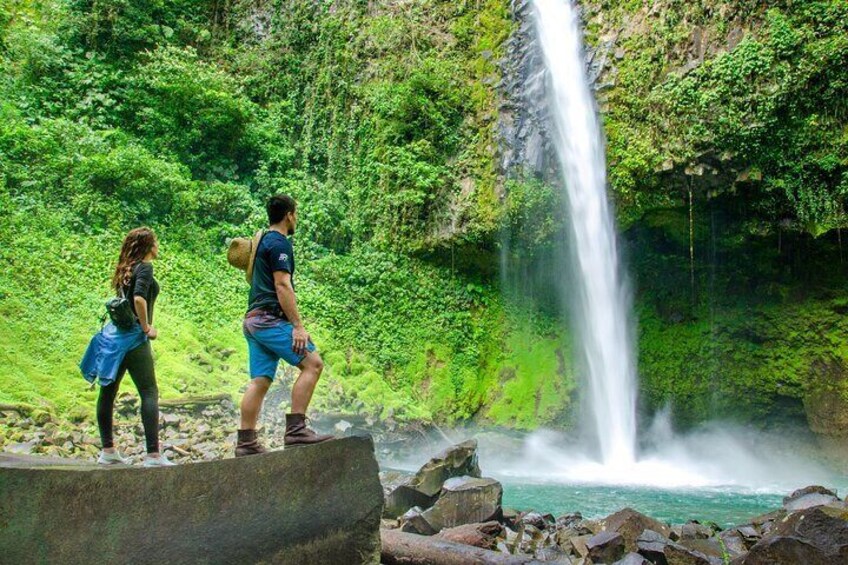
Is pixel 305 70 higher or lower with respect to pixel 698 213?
higher

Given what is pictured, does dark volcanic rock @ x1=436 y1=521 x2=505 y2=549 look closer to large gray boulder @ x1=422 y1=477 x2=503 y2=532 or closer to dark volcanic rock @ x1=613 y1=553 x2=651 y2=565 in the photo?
large gray boulder @ x1=422 y1=477 x2=503 y2=532

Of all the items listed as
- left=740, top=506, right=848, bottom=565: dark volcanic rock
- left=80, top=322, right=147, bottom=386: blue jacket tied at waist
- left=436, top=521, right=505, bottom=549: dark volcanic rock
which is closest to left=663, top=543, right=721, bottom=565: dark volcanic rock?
left=740, top=506, right=848, bottom=565: dark volcanic rock

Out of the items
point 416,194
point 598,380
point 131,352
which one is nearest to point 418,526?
point 131,352

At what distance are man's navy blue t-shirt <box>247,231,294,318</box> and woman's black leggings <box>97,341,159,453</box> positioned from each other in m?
1.16

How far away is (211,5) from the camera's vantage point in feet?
65.6

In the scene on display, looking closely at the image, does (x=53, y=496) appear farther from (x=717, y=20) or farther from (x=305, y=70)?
(x=305, y=70)

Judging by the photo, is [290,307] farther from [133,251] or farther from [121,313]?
[133,251]

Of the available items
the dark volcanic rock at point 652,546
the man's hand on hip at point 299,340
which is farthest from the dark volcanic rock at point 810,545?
the man's hand on hip at point 299,340

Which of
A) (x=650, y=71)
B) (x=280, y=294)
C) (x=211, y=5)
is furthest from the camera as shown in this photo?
(x=211, y=5)

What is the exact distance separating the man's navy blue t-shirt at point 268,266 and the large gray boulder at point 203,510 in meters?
0.97

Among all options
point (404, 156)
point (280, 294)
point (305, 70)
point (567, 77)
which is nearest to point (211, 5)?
point (305, 70)

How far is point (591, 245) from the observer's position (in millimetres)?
13531

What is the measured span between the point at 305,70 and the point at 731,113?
1178cm

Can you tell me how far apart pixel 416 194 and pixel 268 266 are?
10.6 meters
